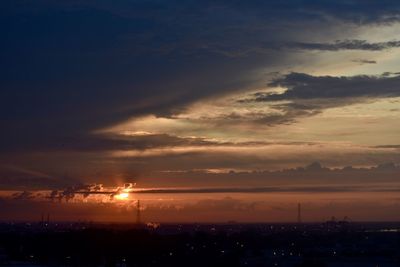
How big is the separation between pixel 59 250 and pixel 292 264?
101 ft

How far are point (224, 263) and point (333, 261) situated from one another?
15.9 meters

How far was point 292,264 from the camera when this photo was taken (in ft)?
246

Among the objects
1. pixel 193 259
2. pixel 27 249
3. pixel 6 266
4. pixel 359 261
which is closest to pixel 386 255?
pixel 359 261

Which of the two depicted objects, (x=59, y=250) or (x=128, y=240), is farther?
(x=128, y=240)

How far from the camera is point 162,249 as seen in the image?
297 ft

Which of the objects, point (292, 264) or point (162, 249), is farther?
point (162, 249)

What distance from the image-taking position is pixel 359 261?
272ft

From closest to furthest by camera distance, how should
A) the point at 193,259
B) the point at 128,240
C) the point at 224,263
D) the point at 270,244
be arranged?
the point at 224,263
the point at 193,259
the point at 128,240
the point at 270,244

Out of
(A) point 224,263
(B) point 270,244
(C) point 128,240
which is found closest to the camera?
(A) point 224,263

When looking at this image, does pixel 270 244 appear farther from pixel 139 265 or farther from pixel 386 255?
pixel 139 265

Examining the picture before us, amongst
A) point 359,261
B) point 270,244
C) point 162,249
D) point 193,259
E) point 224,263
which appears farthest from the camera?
point 270,244

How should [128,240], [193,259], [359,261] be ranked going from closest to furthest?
[193,259], [359,261], [128,240]

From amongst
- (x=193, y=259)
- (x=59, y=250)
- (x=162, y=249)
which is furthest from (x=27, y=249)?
(x=193, y=259)

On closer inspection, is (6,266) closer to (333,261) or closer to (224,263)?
(224,263)
